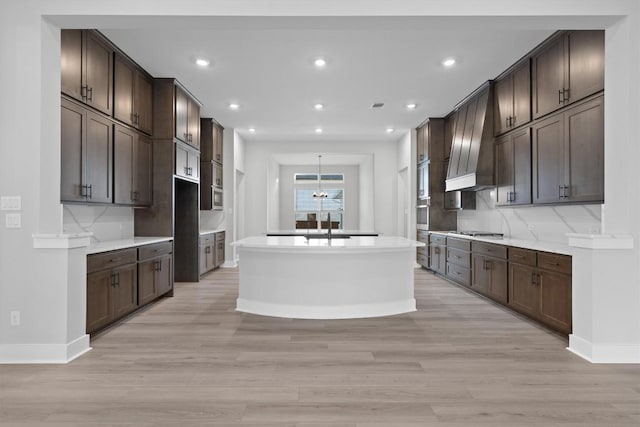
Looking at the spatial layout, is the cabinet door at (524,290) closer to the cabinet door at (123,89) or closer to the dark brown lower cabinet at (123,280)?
the dark brown lower cabinet at (123,280)

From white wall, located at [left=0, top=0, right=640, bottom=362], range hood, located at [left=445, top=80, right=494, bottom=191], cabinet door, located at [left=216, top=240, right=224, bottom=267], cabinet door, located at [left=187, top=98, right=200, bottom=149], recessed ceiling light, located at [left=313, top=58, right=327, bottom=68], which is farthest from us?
cabinet door, located at [left=216, top=240, right=224, bottom=267]

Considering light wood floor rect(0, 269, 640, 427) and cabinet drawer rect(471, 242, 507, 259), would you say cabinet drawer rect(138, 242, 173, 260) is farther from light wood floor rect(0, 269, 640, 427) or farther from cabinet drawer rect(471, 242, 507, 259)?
cabinet drawer rect(471, 242, 507, 259)

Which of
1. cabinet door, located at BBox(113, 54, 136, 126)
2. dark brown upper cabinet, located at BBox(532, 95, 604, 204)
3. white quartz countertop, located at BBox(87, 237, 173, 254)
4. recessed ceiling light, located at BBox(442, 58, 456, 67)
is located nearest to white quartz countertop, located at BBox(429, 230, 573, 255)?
dark brown upper cabinet, located at BBox(532, 95, 604, 204)

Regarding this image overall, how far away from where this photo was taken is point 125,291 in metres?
3.84

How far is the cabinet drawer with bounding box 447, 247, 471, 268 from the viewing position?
5406mm

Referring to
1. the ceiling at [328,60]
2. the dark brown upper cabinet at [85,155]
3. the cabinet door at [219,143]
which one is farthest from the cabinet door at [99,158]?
the cabinet door at [219,143]

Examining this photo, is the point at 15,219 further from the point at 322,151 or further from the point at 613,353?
the point at 322,151

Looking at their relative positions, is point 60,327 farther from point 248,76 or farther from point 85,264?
point 248,76

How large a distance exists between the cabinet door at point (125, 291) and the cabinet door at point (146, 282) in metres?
0.08

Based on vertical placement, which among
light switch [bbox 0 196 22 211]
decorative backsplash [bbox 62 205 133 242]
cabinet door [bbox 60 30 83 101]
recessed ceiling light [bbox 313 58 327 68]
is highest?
recessed ceiling light [bbox 313 58 327 68]

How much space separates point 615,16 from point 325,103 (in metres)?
3.98

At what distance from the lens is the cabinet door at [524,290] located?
12.3 feet

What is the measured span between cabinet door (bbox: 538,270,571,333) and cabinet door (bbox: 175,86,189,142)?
4.69 metres

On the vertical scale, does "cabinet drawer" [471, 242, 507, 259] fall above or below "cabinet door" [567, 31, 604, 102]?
below
